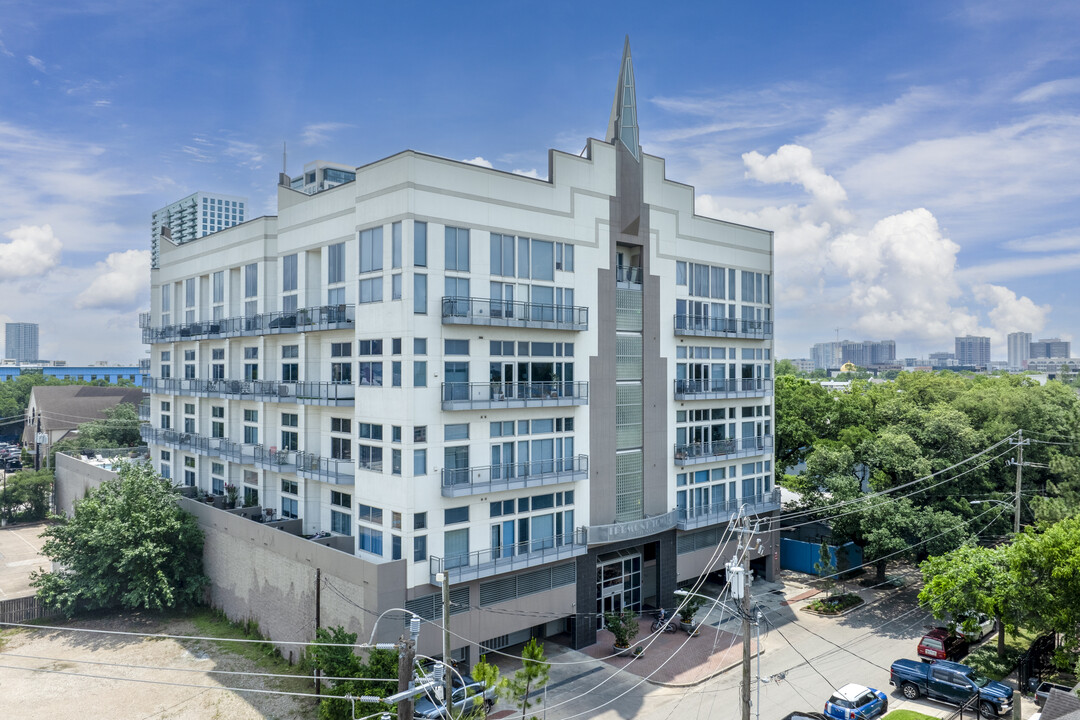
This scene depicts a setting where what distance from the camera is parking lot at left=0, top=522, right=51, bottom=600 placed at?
40.5 m

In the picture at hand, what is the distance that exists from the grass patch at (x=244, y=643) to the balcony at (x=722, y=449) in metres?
21.2

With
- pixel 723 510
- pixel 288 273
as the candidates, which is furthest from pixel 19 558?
pixel 723 510

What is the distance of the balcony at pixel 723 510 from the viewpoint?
3853 centimetres

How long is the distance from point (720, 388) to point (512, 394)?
48.3ft

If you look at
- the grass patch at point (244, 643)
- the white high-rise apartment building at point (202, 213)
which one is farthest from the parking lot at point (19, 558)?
the white high-rise apartment building at point (202, 213)

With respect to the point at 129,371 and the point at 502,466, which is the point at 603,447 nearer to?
the point at 502,466

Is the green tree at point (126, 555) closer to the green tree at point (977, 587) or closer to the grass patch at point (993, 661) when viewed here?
the green tree at point (977, 587)

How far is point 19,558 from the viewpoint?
47.1 m

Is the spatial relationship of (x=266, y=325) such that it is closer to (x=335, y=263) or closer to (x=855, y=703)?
(x=335, y=263)

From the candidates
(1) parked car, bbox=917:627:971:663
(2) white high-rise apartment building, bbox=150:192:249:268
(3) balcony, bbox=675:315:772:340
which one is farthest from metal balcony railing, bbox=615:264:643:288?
(2) white high-rise apartment building, bbox=150:192:249:268

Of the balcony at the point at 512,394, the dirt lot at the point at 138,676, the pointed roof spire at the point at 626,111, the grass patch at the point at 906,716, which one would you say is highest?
the pointed roof spire at the point at 626,111

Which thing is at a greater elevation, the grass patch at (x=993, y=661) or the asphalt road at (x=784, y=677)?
the grass patch at (x=993, y=661)

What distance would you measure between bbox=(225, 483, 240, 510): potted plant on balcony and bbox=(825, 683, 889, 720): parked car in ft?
104

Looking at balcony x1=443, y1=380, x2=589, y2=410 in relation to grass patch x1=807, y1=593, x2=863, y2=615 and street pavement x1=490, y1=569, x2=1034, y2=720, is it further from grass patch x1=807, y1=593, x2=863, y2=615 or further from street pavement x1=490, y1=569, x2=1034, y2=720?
grass patch x1=807, y1=593, x2=863, y2=615
